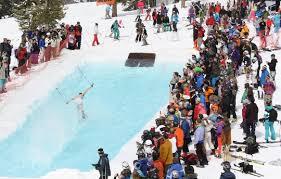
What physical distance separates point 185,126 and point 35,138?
7215 millimetres

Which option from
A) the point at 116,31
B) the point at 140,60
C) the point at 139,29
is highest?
the point at 139,29

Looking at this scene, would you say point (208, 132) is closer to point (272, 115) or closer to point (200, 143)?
point (200, 143)

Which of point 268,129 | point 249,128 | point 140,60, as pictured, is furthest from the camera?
point 140,60

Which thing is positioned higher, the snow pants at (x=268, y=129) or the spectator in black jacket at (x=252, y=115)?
the spectator in black jacket at (x=252, y=115)

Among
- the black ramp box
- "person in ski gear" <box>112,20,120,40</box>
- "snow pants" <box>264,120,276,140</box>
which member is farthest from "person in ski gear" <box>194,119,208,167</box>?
"person in ski gear" <box>112,20,120,40</box>

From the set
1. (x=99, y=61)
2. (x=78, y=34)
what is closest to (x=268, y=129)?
(x=99, y=61)

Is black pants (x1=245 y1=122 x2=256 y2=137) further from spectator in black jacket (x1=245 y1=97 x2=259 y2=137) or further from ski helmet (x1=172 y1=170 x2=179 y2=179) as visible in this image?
ski helmet (x1=172 y1=170 x2=179 y2=179)

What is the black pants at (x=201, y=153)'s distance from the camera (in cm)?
1582

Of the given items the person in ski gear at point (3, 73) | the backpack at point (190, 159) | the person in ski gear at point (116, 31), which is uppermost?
Answer: the person in ski gear at point (116, 31)

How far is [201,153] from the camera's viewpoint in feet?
52.3

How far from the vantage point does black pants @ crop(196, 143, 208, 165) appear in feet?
51.9

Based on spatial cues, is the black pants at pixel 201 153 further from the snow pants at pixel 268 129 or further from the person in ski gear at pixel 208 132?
the snow pants at pixel 268 129

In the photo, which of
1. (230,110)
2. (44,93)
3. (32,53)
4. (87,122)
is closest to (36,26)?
(32,53)

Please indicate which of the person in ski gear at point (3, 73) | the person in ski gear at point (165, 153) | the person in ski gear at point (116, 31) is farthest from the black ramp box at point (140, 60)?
the person in ski gear at point (165, 153)
